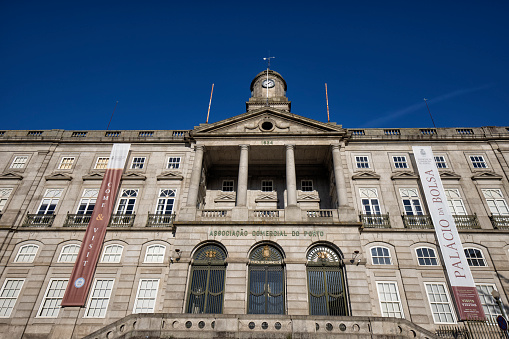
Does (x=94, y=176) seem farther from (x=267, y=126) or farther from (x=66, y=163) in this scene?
(x=267, y=126)

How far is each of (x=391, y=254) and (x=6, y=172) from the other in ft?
100

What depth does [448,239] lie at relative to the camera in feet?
67.0

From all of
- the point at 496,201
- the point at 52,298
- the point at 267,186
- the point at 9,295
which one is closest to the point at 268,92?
the point at 267,186

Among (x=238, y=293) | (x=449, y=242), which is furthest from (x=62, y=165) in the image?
(x=449, y=242)

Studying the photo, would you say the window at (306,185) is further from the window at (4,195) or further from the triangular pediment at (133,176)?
the window at (4,195)

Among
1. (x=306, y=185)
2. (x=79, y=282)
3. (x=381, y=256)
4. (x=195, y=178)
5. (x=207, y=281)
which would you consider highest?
(x=306, y=185)

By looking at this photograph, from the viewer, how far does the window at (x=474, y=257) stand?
20.4 meters

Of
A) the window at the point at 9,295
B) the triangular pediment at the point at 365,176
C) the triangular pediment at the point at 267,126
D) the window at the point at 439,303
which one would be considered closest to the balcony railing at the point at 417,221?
the triangular pediment at the point at 365,176

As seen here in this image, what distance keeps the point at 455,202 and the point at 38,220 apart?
31.0 metres

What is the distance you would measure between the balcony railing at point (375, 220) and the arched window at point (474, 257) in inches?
204

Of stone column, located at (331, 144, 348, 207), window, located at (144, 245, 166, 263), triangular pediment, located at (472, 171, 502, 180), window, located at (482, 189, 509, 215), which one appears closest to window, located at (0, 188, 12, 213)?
window, located at (144, 245, 166, 263)

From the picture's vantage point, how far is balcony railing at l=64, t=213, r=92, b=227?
74.6ft

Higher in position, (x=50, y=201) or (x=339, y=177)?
(x=339, y=177)

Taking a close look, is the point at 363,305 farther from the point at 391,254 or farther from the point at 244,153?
the point at 244,153
